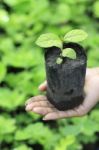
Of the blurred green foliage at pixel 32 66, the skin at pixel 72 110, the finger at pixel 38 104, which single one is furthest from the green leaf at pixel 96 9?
the finger at pixel 38 104

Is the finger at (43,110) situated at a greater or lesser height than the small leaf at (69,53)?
lesser

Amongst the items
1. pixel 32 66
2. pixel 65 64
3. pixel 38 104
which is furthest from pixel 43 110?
pixel 32 66

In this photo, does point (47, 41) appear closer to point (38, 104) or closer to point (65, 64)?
point (65, 64)

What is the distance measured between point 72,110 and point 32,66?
2.02 ft

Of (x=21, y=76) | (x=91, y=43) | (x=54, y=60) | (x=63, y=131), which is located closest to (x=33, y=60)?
(x=21, y=76)

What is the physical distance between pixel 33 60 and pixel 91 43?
324 millimetres

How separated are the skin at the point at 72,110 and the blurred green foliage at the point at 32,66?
0.13m

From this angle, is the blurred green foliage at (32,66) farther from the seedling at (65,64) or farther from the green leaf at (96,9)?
the seedling at (65,64)

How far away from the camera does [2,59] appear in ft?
7.35

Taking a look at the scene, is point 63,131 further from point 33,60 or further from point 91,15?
point 91,15

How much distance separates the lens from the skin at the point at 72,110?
1636 mm

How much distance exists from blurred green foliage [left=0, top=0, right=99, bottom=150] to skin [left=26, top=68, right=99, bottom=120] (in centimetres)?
13

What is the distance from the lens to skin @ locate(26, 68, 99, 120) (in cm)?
164

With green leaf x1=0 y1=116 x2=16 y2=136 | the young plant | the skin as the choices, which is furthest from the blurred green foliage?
the young plant
